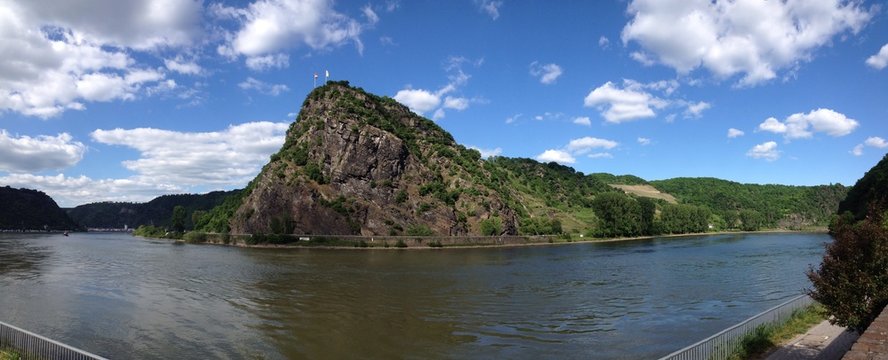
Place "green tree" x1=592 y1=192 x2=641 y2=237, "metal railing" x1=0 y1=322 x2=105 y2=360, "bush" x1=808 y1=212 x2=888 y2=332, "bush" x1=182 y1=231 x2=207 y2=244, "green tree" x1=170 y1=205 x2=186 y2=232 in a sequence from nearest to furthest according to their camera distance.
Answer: "bush" x1=808 y1=212 x2=888 y2=332
"metal railing" x1=0 y1=322 x2=105 y2=360
"bush" x1=182 y1=231 x2=207 y2=244
"green tree" x1=592 y1=192 x2=641 y2=237
"green tree" x1=170 y1=205 x2=186 y2=232

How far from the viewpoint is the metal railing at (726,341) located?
16.6m

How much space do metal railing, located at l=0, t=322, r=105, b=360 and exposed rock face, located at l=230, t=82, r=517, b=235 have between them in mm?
105573

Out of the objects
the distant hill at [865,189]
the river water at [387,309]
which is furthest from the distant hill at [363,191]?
the river water at [387,309]

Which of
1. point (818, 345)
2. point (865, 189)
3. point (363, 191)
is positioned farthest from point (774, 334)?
point (865, 189)

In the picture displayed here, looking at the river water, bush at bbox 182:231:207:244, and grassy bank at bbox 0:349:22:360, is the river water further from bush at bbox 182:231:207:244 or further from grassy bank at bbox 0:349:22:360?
bush at bbox 182:231:207:244

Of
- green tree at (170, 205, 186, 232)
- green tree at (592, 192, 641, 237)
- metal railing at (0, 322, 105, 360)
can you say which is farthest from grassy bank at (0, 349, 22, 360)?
green tree at (170, 205, 186, 232)

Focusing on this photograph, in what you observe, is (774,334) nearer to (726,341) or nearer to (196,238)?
(726,341)

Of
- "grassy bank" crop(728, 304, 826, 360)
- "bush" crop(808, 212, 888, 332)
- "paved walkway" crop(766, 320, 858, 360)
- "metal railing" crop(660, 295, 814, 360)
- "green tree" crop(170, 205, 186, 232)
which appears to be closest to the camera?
"bush" crop(808, 212, 888, 332)

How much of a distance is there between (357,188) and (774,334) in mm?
121770

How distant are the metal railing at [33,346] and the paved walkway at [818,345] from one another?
22.6 metres

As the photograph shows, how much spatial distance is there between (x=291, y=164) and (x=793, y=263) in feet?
389

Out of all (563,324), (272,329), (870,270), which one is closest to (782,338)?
(870,270)

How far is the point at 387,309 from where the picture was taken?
3691cm

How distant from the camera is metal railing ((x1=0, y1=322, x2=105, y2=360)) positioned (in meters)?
17.1
